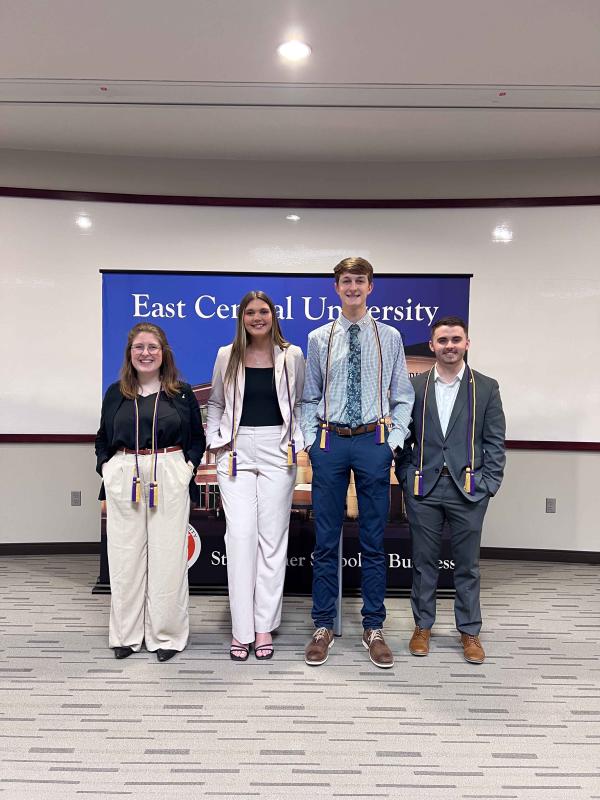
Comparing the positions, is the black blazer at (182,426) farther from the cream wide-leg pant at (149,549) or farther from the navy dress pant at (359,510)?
the navy dress pant at (359,510)

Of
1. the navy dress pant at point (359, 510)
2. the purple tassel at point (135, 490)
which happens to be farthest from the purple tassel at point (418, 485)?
the purple tassel at point (135, 490)

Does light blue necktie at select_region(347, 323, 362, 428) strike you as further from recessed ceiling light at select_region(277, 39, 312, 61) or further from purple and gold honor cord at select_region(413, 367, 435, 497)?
recessed ceiling light at select_region(277, 39, 312, 61)

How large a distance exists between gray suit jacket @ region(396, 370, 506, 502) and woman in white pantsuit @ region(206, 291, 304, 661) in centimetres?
66

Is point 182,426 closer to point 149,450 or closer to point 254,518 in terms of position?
point 149,450

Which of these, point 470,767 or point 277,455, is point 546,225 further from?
point 470,767

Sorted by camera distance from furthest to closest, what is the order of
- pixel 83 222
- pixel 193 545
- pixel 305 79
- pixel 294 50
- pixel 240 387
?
pixel 83 222 < pixel 193 545 < pixel 305 79 < pixel 294 50 < pixel 240 387

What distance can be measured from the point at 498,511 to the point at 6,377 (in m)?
4.00

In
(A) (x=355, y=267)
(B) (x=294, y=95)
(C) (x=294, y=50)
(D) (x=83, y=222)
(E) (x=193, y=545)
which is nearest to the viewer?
(A) (x=355, y=267)

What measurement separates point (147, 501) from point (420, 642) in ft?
5.07

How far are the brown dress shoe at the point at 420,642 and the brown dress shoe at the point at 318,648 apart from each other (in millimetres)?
416

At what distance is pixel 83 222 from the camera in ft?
15.6

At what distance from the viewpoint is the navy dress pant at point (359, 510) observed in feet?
9.81

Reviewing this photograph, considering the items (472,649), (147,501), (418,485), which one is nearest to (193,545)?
(147,501)

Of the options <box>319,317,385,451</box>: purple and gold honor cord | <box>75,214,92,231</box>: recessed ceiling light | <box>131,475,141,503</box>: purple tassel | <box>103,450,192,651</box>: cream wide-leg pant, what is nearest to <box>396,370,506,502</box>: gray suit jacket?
<box>319,317,385,451</box>: purple and gold honor cord
